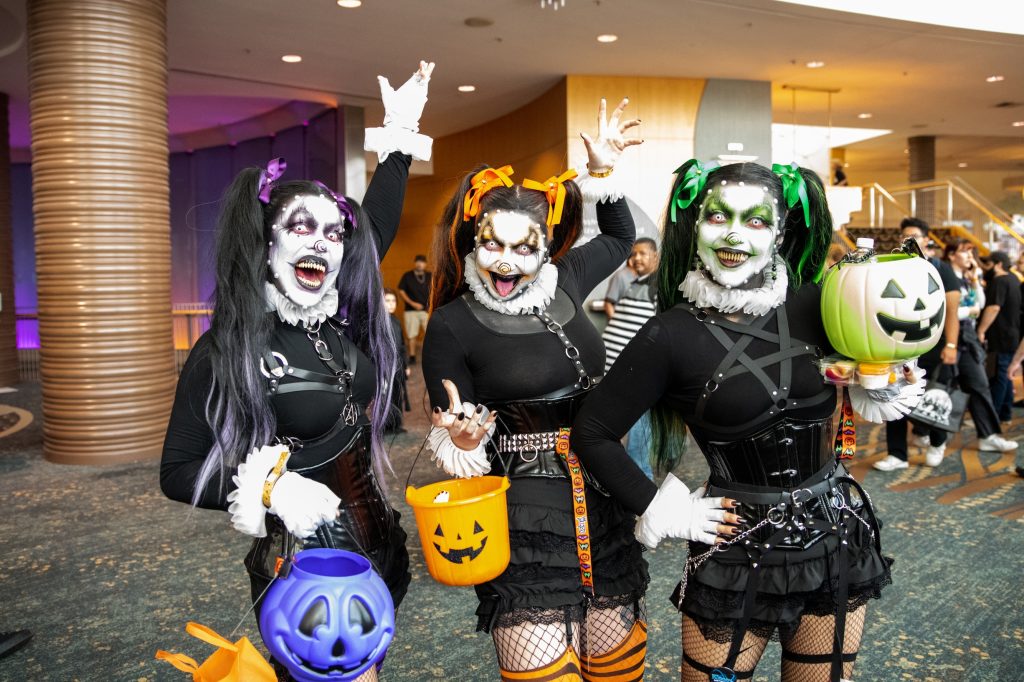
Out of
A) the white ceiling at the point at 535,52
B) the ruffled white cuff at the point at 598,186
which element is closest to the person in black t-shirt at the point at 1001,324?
the white ceiling at the point at 535,52

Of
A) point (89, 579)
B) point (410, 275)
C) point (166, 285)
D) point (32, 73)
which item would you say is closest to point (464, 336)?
point (89, 579)

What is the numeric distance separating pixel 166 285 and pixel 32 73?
6.01ft

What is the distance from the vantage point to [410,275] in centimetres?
1227

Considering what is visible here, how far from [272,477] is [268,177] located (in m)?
0.75

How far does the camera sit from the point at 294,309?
6.23 feet

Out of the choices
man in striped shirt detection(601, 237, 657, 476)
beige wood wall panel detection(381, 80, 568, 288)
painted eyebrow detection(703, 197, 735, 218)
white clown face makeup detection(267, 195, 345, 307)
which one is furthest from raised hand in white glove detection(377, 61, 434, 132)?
beige wood wall panel detection(381, 80, 568, 288)

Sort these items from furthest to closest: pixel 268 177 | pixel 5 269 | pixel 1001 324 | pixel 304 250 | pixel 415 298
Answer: pixel 415 298 → pixel 5 269 → pixel 1001 324 → pixel 268 177 → pixel 304 250

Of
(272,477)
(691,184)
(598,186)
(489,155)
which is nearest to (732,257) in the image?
(691,184)

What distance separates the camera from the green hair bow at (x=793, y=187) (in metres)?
1.79

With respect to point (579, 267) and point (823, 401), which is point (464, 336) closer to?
point (579, 267)

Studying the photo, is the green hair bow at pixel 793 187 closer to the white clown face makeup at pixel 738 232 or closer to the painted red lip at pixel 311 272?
the white clown face makeup at pixel 738 232

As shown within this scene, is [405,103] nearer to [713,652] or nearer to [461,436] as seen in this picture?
[461,436]

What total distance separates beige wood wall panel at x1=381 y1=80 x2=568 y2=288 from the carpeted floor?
461 centimetres

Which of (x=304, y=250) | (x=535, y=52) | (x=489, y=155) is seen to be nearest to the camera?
(x=304, y=250)
